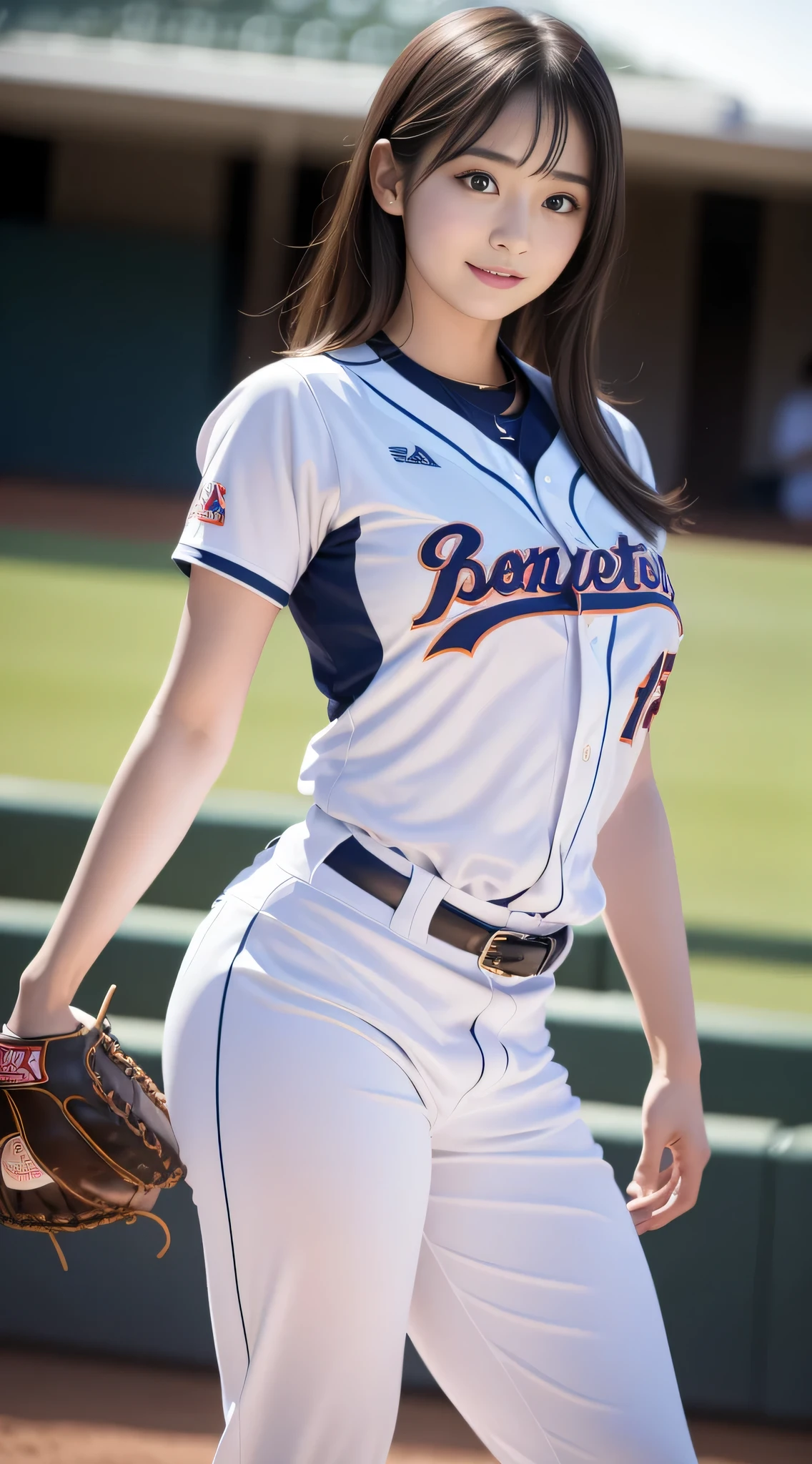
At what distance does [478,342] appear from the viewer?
1.31 metres

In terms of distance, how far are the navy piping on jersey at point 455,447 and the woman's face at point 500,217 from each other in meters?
0.11

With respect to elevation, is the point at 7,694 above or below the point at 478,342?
below

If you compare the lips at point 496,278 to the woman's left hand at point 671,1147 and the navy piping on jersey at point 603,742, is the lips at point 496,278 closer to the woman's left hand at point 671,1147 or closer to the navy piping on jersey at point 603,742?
the navy piping on jersey at point 603,742

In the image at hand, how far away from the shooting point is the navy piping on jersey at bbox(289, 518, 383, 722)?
1.13 meters

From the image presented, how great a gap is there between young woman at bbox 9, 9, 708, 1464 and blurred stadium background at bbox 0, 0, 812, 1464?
0.25m

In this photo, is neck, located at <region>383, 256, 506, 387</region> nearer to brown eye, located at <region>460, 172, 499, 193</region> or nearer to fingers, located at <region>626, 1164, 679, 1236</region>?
brown eye, located at <region>460, 172, 499, 193</region>

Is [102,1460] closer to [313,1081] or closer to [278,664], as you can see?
[313,1081]

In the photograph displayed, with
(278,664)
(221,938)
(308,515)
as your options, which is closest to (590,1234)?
(221,938)

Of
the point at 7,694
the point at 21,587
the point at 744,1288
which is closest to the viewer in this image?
the point at 744,1288

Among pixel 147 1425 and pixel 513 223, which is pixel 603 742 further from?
pixel 147 1425

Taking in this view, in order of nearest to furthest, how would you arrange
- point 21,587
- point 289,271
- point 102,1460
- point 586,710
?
point 586,710 < point 102,1460 < point 21,587 < point 289,271

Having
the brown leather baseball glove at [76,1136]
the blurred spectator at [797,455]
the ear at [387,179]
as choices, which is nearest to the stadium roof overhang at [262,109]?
the blurred spectator at [797,455]

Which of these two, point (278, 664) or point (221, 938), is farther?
point (278, 664)

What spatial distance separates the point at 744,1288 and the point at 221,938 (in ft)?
3.87
